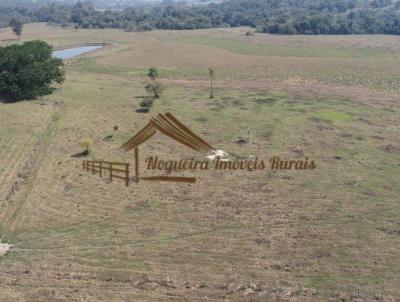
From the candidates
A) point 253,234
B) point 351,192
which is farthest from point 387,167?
point 253,234

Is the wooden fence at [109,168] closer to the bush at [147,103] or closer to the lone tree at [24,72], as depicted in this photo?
the bush at [147,103]

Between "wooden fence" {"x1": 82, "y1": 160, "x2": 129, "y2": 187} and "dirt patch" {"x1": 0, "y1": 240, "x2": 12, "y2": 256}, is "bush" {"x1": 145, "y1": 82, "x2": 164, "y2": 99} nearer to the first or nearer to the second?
"wooden fence" {"x1": 82, "y1": 160, "x2": 129, "y2": 187}

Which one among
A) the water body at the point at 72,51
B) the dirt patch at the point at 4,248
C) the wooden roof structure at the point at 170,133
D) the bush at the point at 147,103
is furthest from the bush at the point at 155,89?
the water body at the point at 72,51

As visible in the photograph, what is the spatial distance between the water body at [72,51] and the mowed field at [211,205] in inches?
1652

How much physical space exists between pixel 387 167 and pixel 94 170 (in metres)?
22.7

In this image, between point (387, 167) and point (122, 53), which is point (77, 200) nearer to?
point (387, 167)

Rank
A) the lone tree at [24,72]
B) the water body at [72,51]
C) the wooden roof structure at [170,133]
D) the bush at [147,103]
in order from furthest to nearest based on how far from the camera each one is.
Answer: the water body at [72,51] < the lone tree at [24,72] < the bush at [147,103] < the wooden roof structure at [170,133]

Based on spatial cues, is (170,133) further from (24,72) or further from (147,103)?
(24,72)

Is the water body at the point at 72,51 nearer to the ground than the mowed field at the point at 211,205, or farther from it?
farther from it

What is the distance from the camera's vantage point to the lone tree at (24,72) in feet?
170

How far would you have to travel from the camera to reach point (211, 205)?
94.5 ft

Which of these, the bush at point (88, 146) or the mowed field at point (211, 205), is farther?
the bush at point (88, 146)

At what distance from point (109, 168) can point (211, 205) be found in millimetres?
9704

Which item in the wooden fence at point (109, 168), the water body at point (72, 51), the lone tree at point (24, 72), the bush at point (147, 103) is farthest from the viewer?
the water body at point (72, 51)
